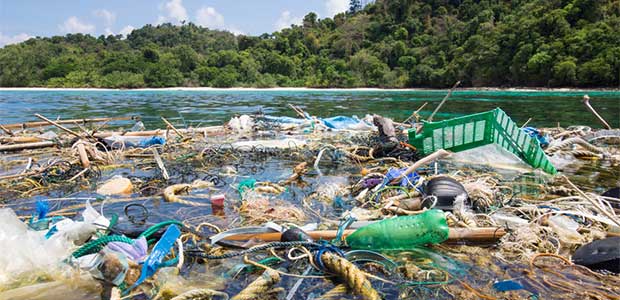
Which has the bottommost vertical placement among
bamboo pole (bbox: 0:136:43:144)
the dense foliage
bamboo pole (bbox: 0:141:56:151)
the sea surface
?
the sea surface

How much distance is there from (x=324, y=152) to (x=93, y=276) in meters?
6.33

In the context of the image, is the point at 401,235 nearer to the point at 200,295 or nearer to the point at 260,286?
the point at 260,286

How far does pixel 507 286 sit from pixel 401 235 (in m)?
1.06

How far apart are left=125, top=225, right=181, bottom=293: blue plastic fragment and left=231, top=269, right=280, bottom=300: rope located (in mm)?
843

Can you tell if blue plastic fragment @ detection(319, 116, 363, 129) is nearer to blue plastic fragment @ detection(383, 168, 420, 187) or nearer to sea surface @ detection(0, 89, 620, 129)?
sea surface @ detection(0, 89, 620, 129)

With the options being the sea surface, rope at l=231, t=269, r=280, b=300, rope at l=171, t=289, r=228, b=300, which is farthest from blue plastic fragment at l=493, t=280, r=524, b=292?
the sea surface

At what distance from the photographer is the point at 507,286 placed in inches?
123

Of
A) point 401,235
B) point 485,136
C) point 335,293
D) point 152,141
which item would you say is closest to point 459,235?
point 401,235

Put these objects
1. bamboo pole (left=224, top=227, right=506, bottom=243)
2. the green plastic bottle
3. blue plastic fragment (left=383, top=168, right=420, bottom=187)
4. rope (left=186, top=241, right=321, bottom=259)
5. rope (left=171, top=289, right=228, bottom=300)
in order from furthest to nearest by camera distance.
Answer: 1. blue plastic fragment (left=383, top=168, right=420, bottom=187)
2. bamboo pole (left=224, top=227, right=506, bottom=243)
3. the green plastic bottle
4. rope (left=186, top=241, right=321, bottom=259)
5. rope (left=171, top=289, right=228, bottom=300)

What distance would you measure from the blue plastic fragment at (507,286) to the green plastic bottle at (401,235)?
0.75 meters

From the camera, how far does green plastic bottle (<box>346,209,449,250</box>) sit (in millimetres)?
3826

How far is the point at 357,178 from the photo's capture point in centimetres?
703

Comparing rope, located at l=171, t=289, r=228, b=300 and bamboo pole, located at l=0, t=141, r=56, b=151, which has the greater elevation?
bamboo pole, located at l=0, t=141, r=56, b=151

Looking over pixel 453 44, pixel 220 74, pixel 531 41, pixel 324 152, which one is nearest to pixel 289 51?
pixel 220 74
